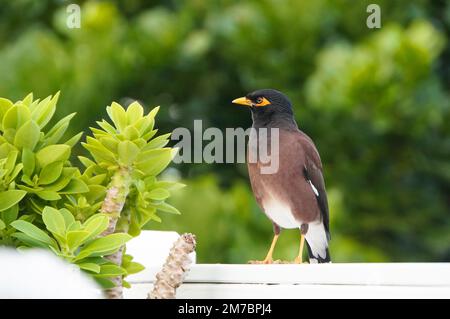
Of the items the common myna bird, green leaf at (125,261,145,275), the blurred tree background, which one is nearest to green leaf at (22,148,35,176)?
green leaf at (125,261,145,275)

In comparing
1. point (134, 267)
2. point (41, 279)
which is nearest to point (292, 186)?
point (134, 267)

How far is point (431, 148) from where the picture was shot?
206 cm

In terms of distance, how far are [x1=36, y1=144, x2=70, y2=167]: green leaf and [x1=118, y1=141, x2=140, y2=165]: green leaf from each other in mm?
30

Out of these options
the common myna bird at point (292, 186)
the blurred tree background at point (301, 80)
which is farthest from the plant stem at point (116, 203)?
the blurred tree background at point (301, 80)

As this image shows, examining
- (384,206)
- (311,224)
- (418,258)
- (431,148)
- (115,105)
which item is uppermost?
(115,105)

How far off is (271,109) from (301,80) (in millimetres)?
1379

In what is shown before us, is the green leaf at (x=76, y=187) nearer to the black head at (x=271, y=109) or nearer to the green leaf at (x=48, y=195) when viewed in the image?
the green leaf at (x=48, y=195)

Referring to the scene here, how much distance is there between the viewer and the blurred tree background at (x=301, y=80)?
1777mm

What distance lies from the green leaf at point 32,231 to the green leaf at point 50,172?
0.11 feet

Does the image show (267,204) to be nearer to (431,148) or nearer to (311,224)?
(311,224)

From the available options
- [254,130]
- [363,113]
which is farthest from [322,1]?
[254,130]

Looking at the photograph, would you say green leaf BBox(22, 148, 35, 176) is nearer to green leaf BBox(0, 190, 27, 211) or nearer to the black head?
green leaf BBox(0, 190, 27, 211)
